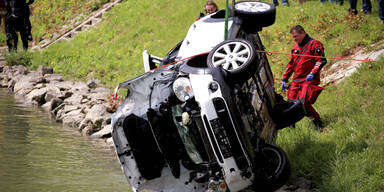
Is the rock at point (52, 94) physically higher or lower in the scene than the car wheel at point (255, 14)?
lower

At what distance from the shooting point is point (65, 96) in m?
13.6

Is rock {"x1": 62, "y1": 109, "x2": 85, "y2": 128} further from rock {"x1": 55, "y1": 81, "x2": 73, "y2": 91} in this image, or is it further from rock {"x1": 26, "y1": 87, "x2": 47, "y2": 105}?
rock {"x1": 55, "y1": 81, "x2": 73, "y2": 91}

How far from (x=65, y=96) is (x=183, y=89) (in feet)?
30.3

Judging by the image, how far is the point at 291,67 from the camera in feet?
24.6

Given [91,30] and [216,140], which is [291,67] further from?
[91,30]

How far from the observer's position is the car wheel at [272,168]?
5.04m

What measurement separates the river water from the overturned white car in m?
1.45

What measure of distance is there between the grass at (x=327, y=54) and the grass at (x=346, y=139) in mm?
12

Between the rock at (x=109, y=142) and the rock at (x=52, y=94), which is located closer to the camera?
the rock at (x=109, y=142)

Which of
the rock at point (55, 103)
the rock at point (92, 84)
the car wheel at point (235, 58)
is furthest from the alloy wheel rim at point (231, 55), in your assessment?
the rock at point (92, 84)

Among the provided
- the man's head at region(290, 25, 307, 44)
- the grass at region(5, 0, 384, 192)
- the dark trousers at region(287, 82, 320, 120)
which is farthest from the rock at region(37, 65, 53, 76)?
the man's head at region(290, 25, 307, 44)

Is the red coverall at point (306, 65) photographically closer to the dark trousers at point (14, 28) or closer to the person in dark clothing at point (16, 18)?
the person in dark clothing at point (16, 18)

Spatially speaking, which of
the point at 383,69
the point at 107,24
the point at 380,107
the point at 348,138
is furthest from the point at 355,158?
the point at 107,24

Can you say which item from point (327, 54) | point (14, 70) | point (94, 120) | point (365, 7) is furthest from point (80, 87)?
point (365, 7)
